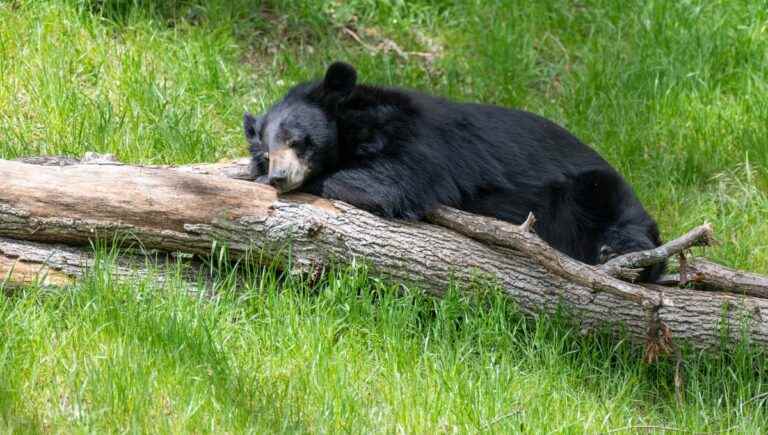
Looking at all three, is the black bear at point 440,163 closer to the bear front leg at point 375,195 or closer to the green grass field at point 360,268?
the bear front leg at point 375,195

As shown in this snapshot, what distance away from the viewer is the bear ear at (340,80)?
251 inches

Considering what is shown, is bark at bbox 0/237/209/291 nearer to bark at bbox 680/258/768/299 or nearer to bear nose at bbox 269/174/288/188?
bear nose at bbox 269/174/288/188

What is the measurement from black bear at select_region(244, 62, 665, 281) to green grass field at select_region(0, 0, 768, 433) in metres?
0.66

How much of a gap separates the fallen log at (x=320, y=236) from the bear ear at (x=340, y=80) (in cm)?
92

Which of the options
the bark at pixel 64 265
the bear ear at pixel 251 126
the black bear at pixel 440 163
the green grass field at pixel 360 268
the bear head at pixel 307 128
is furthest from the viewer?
the bear ear at pixel 251 126

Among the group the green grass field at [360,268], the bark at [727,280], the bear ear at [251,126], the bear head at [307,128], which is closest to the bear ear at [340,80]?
the bear head at [307,128]

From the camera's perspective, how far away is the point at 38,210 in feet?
18.0

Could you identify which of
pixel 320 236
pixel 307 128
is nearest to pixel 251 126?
pixel 307 128

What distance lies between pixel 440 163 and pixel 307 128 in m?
0.84

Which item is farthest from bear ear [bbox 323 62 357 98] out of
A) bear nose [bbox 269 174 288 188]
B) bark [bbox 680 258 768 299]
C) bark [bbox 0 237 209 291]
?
bark [bbox 680 258 768 299]

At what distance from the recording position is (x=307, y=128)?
21.0 ft

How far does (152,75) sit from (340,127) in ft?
7.61

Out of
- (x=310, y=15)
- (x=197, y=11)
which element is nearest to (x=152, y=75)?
(x=197, y=11)

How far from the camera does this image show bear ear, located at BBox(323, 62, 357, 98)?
6.38m
